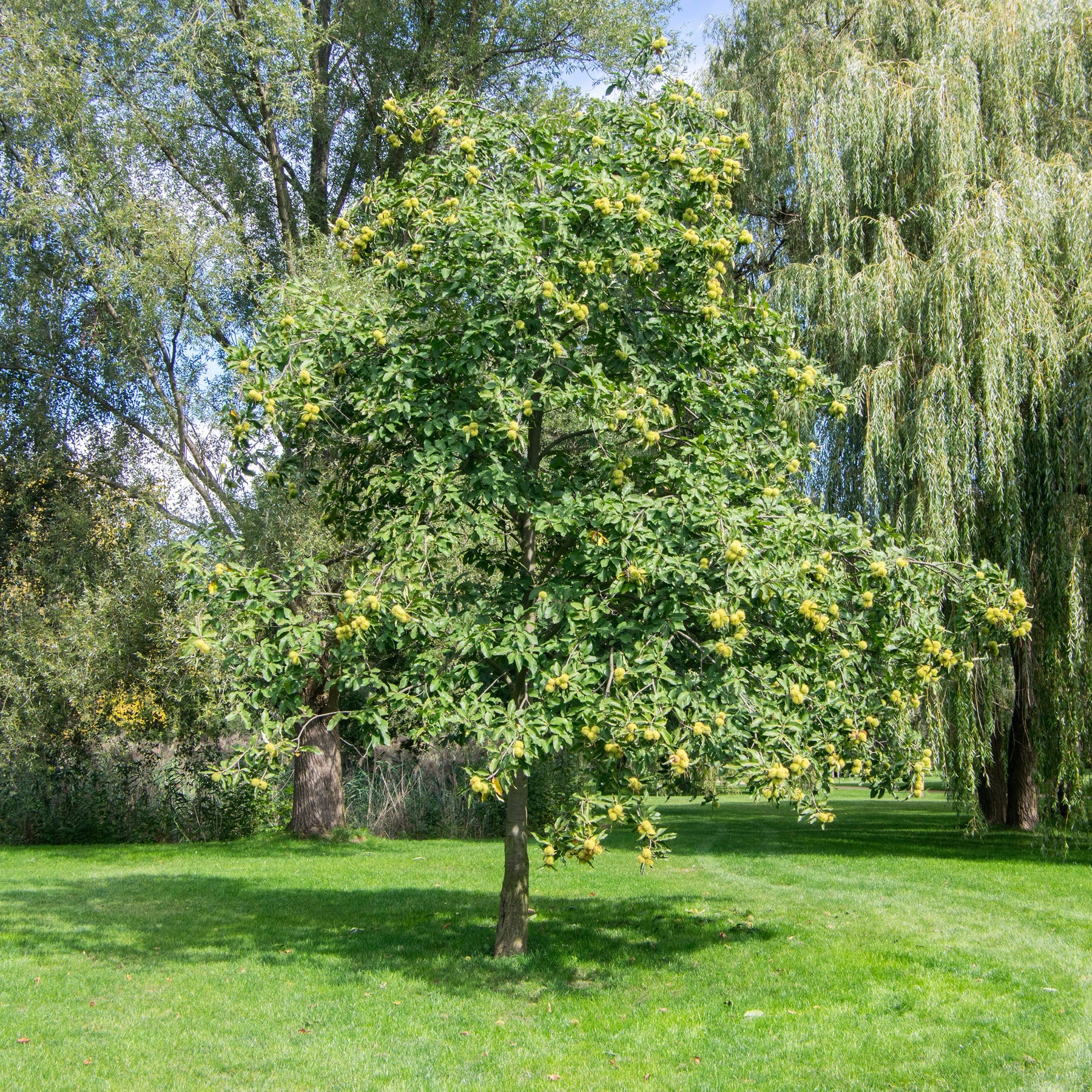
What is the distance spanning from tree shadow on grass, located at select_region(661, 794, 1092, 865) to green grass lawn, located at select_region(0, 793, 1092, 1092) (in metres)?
1.11

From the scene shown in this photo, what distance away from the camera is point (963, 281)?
11203 mm

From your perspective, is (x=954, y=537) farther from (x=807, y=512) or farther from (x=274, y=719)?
(x=274, y=719)

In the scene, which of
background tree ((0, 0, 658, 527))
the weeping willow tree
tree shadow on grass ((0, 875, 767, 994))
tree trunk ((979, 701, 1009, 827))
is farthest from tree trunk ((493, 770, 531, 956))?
tree trunk ((979, 701, 1009, 827))

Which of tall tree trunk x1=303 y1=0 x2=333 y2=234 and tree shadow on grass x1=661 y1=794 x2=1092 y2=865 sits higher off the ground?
tall tree trunk x1=303 y1=0 x2=333 y2=234

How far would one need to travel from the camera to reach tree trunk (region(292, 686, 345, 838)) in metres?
15.7

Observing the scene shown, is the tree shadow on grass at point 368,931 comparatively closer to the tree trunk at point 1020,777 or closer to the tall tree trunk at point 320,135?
the tree trunk at point 1020,777

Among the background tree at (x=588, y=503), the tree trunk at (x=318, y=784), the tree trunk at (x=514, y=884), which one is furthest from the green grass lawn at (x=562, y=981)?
the tree trunk at (x=318, y=784)

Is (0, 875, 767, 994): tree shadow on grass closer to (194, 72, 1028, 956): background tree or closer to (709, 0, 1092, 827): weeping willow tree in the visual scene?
(194, 72, 1028, 956): background tree

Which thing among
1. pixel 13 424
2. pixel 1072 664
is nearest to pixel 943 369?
pixel 1072 664

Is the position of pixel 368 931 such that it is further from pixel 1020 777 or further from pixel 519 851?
pixel 1020 777

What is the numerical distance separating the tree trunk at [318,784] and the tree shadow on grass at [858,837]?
17.0ft

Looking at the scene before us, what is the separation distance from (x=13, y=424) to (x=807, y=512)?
13.7m

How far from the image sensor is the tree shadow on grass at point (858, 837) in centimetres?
1310

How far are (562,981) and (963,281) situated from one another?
28.0 feet
